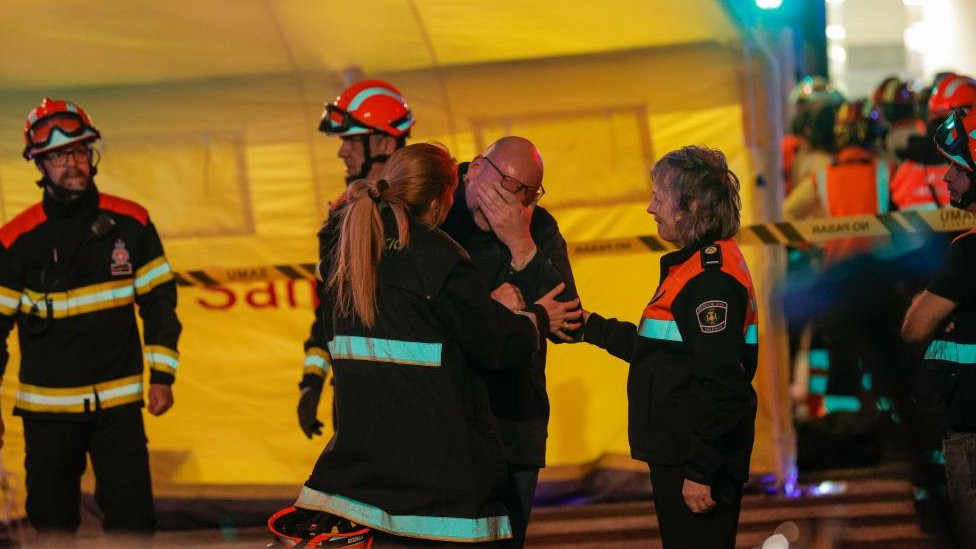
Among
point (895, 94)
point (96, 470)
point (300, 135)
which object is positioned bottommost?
point (96, 470)

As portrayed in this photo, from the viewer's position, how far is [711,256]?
4.03 meters

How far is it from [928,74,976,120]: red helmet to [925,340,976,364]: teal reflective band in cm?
386

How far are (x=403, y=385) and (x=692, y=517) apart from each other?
1.06 m

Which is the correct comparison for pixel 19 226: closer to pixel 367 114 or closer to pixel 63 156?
pixel 63 156

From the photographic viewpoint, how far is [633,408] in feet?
13.7

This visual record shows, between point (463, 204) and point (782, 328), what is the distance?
3207 mm

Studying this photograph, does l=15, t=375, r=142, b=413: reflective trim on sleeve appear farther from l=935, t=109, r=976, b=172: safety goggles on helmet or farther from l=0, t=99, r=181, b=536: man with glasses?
l=935, t=109, r=976, b=172: safety goggles on helmet

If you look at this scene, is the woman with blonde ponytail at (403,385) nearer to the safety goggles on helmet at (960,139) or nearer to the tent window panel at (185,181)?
the safety goggles on helmet at (960,139)

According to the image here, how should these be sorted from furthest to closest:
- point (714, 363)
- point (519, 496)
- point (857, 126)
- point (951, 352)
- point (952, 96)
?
point (857, 126)
point (952, 96)
point (519, 496)
point (951, 352)
point (714, 363)

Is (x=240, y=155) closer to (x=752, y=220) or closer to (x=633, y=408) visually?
(x=752, y=220)

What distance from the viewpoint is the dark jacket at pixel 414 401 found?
12.2 feet

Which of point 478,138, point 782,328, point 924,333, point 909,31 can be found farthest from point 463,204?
point 909,31

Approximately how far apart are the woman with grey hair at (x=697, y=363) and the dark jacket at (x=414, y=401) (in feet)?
2.01

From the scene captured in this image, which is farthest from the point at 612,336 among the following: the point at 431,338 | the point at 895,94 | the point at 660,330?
the point at 895,94
